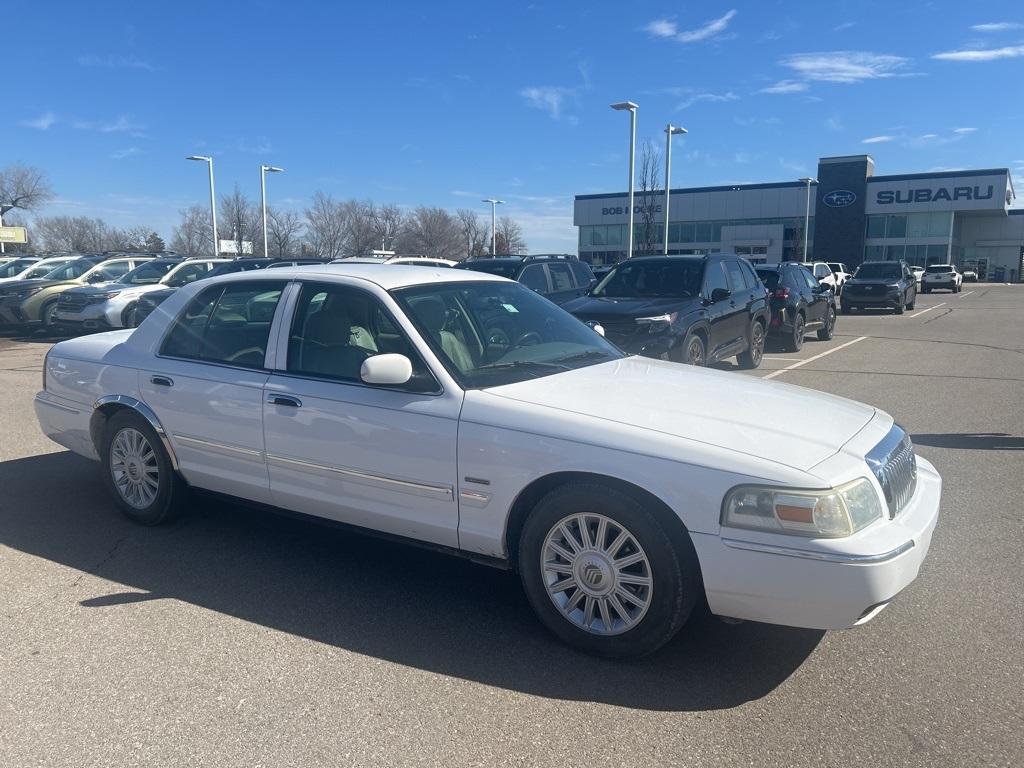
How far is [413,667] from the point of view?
134 inches

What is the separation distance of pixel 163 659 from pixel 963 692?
3258mm

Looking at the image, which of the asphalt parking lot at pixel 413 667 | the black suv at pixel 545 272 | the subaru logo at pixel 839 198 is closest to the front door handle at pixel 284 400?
the asphalt parking lot at pixel 413 667

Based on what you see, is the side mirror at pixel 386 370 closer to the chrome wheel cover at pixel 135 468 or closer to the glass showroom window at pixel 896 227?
the chrome wheel cover at pixel 135 468

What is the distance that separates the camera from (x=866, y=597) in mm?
3002

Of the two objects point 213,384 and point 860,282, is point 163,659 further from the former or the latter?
point 860,282

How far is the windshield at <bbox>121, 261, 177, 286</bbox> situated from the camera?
18172 millimetres

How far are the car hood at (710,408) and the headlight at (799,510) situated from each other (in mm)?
147

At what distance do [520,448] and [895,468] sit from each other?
1635 millimetres

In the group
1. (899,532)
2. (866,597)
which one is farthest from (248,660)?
(899,532)

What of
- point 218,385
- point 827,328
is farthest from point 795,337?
point 218,385

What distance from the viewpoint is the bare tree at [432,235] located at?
6353cm

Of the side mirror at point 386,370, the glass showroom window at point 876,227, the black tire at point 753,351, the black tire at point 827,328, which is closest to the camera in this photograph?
the side mirror at point 386,370

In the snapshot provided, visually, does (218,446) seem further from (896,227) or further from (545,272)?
(896,227)

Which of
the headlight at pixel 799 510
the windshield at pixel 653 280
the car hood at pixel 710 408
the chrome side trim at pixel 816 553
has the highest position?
the windshield at pixel 653 280
